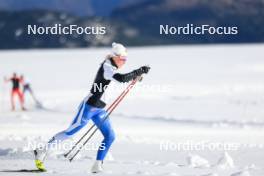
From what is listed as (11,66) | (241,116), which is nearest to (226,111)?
(241,116)

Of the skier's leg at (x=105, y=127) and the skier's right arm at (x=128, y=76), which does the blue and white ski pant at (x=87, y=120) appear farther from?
the skier's right arm at (x=128, y=76)

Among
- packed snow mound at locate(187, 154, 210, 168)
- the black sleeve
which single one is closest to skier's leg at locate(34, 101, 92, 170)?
the black sleeve

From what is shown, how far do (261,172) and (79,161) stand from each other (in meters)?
2.49

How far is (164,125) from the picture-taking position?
56.7ft

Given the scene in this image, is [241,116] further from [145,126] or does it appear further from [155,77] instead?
[155,77]

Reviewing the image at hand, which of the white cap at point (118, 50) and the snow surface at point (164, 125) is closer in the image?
the white cap at point (118, 50)

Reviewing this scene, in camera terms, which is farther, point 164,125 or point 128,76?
point 164,125

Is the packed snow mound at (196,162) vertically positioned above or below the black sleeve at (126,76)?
below

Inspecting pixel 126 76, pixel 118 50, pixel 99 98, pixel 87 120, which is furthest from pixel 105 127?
pixel 118 50

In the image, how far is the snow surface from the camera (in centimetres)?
983

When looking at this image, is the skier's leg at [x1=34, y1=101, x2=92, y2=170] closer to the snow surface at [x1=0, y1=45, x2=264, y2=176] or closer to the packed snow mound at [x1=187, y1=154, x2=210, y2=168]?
the snow surface at [x1=0, y1=45, x2=264, y2=176]

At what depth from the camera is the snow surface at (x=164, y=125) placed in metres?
9.83

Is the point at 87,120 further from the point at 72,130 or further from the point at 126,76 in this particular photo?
the point at 126,76


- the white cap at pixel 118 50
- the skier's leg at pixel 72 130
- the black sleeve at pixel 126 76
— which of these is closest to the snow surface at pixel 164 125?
the skier's leg at pixel 72 130
